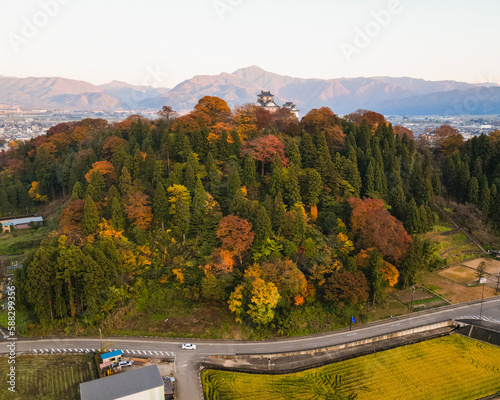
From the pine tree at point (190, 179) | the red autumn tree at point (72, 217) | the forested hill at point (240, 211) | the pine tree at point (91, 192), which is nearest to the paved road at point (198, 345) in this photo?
the forested hill at point (240, 211)

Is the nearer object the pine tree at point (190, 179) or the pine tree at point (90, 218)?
the pine tree at point (90, 218)

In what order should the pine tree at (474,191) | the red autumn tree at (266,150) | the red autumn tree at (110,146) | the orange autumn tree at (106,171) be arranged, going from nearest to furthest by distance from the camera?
the red autumn tree at (266,150), the orange autumn tree at (106,171), the red autumn tree at (110,146), the pine tree at (474,191)

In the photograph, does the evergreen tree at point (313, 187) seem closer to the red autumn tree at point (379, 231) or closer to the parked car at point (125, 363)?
the red autumn tree at point (379, 231)

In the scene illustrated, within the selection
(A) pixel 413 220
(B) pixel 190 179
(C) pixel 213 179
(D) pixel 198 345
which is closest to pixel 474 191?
(A) pixel 413 220

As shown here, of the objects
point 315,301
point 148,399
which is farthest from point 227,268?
point 148,399

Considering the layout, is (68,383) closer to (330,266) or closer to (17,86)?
(330,266)

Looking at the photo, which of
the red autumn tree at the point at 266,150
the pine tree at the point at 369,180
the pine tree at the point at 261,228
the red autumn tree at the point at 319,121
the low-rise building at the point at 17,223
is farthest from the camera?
the red autumn tree at the point at 319,121

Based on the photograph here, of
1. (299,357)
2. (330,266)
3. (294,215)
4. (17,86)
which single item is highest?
(17,86)

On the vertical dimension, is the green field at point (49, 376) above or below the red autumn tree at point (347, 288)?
below
